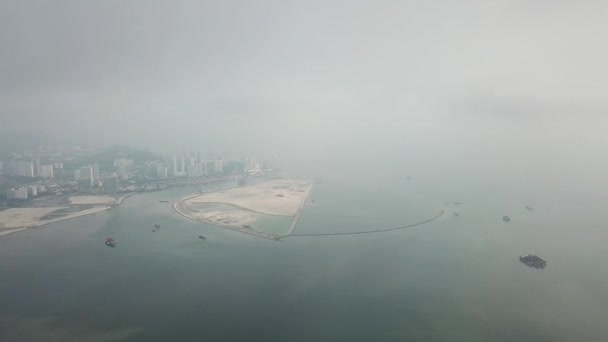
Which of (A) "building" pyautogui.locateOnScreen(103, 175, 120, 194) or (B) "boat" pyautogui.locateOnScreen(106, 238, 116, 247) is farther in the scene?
(A) "building" pyautogui.locateOnScreen(103, 175, 120, 194)

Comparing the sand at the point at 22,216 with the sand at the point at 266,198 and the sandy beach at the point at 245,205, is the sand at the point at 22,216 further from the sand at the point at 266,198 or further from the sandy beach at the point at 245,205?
the sand at the point at 266,198


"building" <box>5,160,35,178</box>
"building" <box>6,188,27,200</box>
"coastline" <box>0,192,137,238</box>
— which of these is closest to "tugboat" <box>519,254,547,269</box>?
"coastline" <box>0,192,137,238</box>

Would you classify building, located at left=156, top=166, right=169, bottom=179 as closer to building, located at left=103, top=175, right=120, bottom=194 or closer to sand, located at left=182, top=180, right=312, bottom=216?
building, located at left=103, top=175, right=120, bottom=194

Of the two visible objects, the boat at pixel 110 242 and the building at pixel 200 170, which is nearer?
the boat at pixel 110 242

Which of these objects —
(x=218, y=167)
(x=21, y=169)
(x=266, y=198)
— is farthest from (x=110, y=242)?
(x=218, y=167)

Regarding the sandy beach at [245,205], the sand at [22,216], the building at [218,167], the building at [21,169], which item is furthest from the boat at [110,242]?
the building at [218,167]

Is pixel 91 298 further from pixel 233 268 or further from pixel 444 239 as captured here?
pixel 444 239
